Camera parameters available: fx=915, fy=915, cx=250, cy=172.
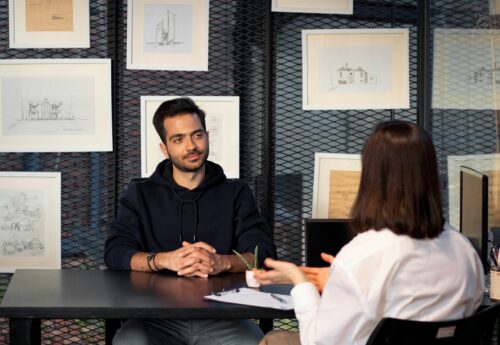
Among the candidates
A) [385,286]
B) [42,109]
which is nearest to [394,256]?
[385,286]

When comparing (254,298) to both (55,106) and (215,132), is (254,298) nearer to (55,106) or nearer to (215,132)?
(215,132)

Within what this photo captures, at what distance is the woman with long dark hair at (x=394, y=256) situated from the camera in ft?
7.41

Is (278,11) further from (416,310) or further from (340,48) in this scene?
(416,310)

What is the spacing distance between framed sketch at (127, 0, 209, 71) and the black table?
1031 mm

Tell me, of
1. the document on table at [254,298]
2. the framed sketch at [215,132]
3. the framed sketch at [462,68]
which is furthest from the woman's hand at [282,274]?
the framed sketch at [462,68]

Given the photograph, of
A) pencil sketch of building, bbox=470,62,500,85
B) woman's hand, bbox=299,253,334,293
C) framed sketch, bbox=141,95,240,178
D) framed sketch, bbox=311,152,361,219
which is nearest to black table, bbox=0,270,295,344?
woman's hand, bbox=299,253,334,293

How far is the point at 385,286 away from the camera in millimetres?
2254

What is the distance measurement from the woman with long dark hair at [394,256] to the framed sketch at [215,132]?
164 centimetres

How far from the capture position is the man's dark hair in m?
3.64

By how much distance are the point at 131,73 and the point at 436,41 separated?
1.34 m

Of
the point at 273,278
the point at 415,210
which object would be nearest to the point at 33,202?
the point at 273,278

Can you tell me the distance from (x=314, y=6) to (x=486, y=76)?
82 centimetres

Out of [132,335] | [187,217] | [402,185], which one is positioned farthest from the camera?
[187,217]

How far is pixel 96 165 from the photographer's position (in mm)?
3973
